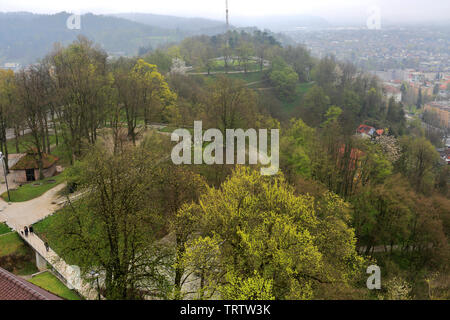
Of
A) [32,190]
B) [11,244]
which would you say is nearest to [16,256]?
[11,244]

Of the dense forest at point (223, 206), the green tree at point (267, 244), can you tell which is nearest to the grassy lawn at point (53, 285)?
the dense forest at point (223, 206)

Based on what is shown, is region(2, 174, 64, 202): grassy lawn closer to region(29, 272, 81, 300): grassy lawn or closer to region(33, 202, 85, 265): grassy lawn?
region(33, 202, 85, 265): grassy lawn

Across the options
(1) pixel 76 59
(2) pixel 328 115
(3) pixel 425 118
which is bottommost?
(3) pixel 425 118

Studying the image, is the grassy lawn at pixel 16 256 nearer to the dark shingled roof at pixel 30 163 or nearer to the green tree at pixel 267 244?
the dark shingled roof at pixel 30 163

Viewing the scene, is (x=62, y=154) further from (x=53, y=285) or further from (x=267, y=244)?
(x=267, y=244)

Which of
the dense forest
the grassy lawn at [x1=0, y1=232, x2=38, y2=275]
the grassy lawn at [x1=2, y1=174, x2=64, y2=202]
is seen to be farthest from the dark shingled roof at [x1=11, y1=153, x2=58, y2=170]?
the grassy lawn at [x1=0, y1=232, x2=38, y2=275]
